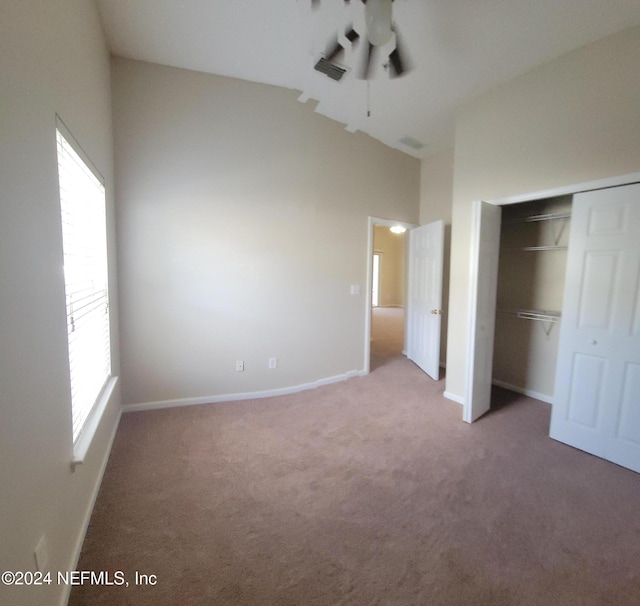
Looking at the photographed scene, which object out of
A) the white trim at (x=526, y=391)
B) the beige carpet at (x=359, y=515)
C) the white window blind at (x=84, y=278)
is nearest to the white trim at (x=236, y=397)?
the beige carpet at (x=359, y=515)

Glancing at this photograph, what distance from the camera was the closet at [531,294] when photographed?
3098 millimetres

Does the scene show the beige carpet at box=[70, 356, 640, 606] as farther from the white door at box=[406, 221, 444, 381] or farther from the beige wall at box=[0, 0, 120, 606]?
the white door at box=[406, 221, 444, 381]

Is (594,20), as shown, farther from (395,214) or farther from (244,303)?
(244,303)

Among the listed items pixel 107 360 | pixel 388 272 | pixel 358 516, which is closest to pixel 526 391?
pixel 358 516

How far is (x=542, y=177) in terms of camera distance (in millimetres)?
2449

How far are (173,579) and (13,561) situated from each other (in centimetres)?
71

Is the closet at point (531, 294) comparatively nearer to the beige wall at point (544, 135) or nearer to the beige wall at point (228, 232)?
the beige wall at point (544, 135)

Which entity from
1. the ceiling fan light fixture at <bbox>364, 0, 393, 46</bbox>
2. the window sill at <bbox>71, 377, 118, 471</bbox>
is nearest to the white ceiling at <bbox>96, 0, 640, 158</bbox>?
the ceiling fan light fixture at <bbox>364, 0, 393, 46</bbox>

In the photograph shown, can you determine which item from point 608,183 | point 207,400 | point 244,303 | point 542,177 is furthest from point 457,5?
point 207,400

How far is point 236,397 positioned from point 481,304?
2.60m

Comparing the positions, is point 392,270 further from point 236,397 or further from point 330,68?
point 330,68

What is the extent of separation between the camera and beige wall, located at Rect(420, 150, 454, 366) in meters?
4.12

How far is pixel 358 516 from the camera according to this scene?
1723mm

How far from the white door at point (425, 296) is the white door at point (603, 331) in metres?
1.49
